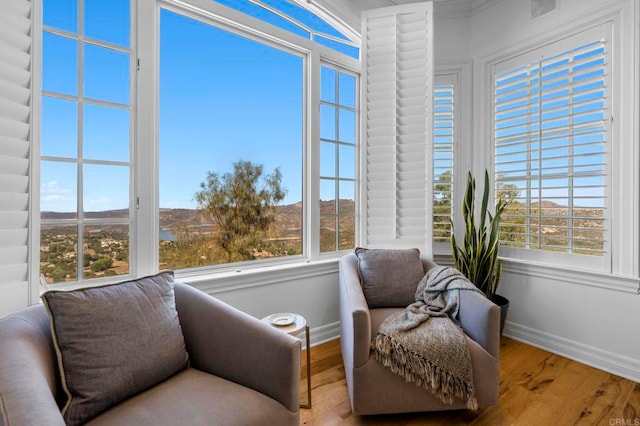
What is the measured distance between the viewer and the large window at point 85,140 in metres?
1.53

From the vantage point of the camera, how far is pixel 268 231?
2359mm

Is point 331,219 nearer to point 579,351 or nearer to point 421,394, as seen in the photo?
point 421,394

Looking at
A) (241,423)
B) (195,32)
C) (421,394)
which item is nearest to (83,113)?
(195,32)

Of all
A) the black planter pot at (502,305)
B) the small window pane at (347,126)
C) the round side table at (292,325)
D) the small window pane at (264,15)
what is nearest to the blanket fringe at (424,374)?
the round side table at (292,325)

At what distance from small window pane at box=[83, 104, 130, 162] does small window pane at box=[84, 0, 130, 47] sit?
1.27 ft

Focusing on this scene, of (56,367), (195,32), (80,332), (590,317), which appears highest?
(195,32)

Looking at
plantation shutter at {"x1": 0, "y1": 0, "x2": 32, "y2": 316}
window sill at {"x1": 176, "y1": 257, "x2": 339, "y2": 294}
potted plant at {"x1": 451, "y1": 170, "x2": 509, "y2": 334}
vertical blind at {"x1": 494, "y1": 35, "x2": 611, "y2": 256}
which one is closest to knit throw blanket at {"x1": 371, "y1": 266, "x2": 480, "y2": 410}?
window sill at {"x1": 176, "y1": 257, "x2": 339, "y2": 294}

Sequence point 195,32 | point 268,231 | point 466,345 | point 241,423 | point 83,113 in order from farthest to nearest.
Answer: point 268,231 < point 195,32 < point 83,113 < point 466,345 < point 241,423

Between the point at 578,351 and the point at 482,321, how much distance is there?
1323 mm

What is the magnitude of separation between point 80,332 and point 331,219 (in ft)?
6.38

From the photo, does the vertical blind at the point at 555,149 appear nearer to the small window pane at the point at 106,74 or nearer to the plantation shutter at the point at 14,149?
the small window pane at the point at 106,74

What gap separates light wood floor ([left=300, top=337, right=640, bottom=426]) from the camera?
1564 mm

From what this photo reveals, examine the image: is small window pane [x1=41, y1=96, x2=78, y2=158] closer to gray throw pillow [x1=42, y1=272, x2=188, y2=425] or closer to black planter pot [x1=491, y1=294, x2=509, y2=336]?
gray throw pillow [x1=42, y1=272, x2=188, y2=425]

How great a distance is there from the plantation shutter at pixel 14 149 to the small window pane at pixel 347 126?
2.04m
